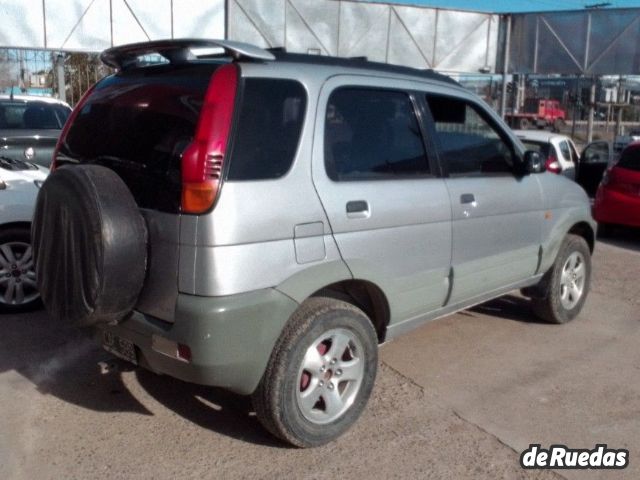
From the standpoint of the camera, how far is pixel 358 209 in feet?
12.0

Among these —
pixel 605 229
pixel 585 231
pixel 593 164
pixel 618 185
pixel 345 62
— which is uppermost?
pixel 345 62

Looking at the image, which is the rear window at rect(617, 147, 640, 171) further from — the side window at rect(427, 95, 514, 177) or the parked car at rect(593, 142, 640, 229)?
the side window at rect(427, 95, 514, 177)

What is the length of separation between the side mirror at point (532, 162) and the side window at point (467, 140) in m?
0.10

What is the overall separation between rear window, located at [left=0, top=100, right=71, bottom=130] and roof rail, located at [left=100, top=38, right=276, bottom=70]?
6.02 m

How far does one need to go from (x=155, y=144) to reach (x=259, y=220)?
2.09ft

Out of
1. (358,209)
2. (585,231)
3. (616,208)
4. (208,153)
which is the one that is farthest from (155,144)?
(616,208)

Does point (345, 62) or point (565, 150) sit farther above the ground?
point (345, 62)

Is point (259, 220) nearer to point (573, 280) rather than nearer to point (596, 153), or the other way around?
point (573, 280)

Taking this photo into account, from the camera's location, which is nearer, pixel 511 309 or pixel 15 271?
pixel 15 271

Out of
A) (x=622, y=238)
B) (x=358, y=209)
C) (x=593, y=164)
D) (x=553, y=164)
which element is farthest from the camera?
(x=593, y=164)

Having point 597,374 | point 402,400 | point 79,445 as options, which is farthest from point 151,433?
point 597,374

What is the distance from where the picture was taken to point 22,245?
5629 millimetres

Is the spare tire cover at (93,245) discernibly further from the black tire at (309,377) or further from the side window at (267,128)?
the black tire at (309,377)

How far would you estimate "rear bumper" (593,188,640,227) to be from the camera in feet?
31.0
